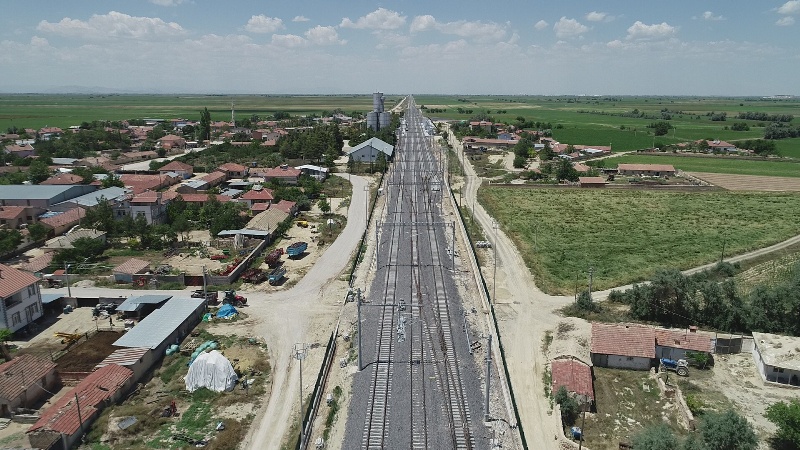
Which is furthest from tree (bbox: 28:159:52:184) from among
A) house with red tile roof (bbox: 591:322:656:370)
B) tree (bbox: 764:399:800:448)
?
tree (bbox: 764:399:800:448)

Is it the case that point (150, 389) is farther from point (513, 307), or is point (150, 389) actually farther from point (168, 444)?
point (513, 307)

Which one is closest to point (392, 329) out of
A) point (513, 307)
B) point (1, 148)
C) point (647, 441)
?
point (513, 307)

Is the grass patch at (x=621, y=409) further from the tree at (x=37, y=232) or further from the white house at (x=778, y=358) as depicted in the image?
the tree at (x=37, y=232)

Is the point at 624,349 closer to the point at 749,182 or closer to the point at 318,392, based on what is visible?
the point at 318,392

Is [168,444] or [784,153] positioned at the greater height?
[784,153]

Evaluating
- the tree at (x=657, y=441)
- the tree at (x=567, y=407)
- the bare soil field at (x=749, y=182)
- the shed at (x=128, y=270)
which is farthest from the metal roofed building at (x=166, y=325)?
the bare soil field at (x=749, y=182)

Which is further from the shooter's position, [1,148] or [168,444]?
[1,148]

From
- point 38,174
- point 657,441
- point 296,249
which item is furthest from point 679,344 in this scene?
point 38,174

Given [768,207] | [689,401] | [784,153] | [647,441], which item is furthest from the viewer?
[784,153]
